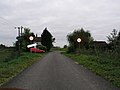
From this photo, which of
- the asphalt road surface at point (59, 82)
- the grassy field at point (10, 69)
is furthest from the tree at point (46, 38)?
the asphalt road surface at point (59, 82)

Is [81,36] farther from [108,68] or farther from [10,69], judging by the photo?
[10,69]

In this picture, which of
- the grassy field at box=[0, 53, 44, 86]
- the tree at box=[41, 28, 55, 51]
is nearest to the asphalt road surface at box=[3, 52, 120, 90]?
the grassy field at box=[0, 53, 44, 86]

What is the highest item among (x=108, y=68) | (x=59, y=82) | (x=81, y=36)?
(x=81, y=36)

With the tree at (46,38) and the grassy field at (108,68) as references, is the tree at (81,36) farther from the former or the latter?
the grassy field at (108,68)

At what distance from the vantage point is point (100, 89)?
11445 mm

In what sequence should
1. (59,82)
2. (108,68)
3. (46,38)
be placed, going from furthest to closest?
(46,38), (108,68), (59,82)

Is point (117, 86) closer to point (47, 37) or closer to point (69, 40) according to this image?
point (69, 40)

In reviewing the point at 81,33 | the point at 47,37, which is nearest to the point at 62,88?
the point at 81,33

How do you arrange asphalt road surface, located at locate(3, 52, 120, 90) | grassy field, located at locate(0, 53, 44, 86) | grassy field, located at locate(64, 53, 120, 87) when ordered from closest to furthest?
asphalt road surface, located at locate(3, 52, 120, 90), grassy field, located at locate(64, 53, 120, 87), grassy field, located at locate(0, 53, 44, 86)

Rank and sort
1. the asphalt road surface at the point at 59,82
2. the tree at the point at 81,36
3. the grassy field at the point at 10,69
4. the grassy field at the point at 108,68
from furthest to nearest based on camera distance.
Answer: the tree at the point at 81,36 < the grassy field at the point at 10,69 < the grassy field at the point at 108,68 < the asphalt road surface at the point at 59,82

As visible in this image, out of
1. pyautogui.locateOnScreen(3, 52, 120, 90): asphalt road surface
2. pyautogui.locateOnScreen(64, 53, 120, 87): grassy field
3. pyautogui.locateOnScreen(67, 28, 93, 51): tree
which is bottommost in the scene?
pyautogui.locateOnScreen(3, 52, 120, 90): asphalt road surface

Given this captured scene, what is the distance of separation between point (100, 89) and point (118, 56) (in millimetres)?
16011

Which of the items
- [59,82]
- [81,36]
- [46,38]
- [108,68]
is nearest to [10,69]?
[108,68]

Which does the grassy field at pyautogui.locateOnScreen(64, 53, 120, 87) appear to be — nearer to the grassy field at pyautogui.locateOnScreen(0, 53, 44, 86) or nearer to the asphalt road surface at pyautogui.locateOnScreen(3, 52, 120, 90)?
the asphalt road surface at pyautogui.locateOnScreen(3, 52, 120, 90)
